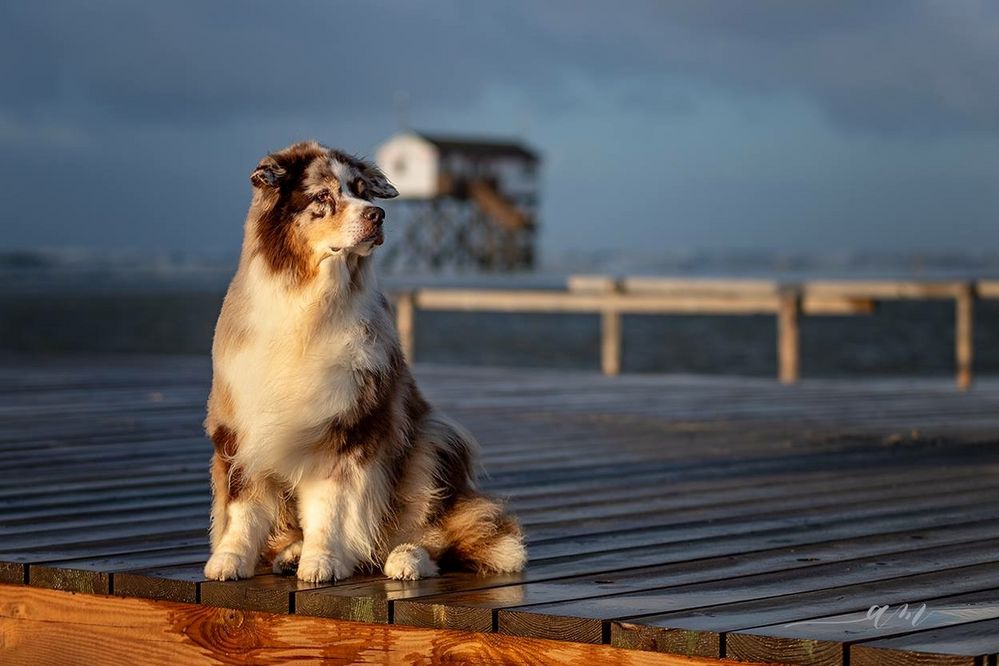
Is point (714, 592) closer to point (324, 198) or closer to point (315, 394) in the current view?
point (315, 394)

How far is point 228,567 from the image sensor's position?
3855mm

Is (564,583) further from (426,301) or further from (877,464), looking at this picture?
(426,301)

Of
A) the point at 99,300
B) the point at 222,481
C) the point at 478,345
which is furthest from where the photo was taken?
the point at 99,300

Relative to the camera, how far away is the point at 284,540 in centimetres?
404

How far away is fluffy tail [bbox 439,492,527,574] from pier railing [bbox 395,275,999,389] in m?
6.35

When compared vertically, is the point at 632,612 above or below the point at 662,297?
below

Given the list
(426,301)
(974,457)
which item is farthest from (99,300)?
(974,457)

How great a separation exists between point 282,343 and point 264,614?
668mm

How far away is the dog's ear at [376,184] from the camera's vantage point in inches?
151

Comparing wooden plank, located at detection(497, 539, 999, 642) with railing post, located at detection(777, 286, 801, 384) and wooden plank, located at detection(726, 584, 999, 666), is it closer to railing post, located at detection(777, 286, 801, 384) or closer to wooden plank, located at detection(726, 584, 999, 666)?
wooden plank, located at detection(726, 584, 999, 666)

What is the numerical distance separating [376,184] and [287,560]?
3.28 feet

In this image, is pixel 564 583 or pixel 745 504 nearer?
pixel 564 583

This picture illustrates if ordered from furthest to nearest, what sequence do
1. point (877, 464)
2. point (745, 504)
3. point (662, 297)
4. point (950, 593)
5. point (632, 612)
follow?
point (662, 297)
point (877, 464)
point (745, 504)
point (950, 593)
point (632, 612)

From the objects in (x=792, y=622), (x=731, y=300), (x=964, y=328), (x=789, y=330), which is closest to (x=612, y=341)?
(x=731, y=300)
